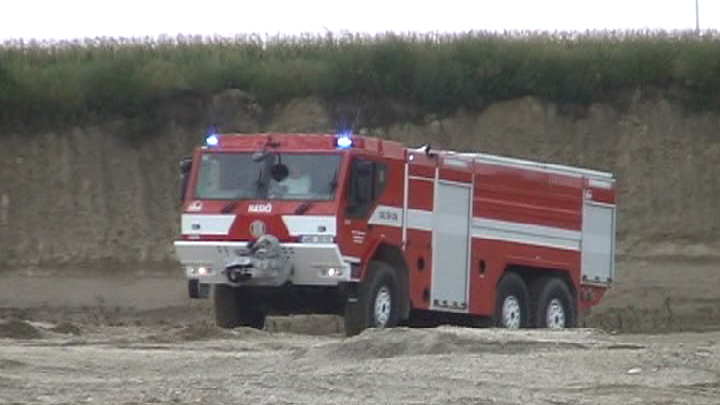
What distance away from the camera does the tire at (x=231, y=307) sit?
26.2 meters

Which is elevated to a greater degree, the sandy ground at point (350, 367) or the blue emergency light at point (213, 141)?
the blue emergency light at point (213, 141)

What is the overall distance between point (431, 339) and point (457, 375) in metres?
2.60

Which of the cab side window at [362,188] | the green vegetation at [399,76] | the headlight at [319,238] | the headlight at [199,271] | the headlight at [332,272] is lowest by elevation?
the headlight at [199,271]

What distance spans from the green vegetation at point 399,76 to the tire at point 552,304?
14982 millimetres

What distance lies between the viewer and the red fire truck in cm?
2511

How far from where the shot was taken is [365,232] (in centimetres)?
2536

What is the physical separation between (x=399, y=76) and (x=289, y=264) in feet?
63.5

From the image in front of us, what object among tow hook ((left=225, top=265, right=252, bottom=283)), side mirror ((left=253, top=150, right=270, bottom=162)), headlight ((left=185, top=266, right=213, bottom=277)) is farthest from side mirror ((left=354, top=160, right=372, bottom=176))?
headlight ((left=185, top=266, right=213, bottom=277))

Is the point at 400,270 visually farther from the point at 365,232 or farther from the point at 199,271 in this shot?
the point at 199,271

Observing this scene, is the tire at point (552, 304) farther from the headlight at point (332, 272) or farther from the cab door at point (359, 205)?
the headlight at point (332, 272)

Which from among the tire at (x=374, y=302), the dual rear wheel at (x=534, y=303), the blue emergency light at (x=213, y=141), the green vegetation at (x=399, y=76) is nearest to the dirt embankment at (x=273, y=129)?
the green vegetation at (x=399, y=76)

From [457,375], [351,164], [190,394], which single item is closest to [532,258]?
[351,164]

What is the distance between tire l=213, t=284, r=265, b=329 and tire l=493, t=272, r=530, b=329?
342cm

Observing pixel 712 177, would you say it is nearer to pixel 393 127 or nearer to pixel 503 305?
pixel 393 127
